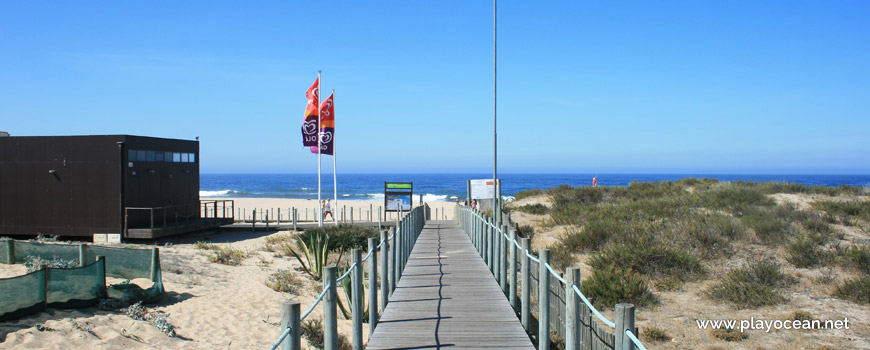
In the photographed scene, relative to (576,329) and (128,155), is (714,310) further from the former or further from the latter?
(128,155)

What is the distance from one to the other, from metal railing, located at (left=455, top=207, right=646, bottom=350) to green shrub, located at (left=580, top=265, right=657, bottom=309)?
1260 mm

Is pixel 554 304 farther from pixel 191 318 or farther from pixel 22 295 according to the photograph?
pixel 22 295

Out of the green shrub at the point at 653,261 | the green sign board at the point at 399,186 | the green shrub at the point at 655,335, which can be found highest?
the green sign board at the point at 399,186

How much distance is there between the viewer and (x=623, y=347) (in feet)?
12.5

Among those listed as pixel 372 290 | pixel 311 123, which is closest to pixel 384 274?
pixel 372 290

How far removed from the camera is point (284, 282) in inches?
574

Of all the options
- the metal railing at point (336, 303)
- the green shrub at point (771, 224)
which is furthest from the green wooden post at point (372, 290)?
the green shrub at point (771, 224)

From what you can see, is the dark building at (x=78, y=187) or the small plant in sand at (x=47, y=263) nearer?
the small plant in sand at (x=47, y=263)

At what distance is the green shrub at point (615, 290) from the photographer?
11180 millimetres

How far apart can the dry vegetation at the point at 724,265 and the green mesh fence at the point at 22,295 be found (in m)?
9.79

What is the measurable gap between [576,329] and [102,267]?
29.7 ft

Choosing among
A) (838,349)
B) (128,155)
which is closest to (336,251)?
(128,155)

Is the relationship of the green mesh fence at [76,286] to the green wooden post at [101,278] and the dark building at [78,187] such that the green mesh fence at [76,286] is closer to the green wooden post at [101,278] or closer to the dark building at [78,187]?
the green wooden post at [101,278]

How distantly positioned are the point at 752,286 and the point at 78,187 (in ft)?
72.9
